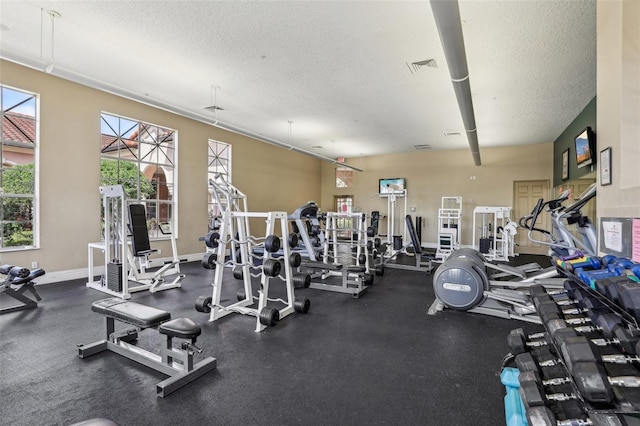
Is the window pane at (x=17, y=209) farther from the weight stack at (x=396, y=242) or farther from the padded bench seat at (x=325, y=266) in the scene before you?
the weight stack at (x=396, y=242)

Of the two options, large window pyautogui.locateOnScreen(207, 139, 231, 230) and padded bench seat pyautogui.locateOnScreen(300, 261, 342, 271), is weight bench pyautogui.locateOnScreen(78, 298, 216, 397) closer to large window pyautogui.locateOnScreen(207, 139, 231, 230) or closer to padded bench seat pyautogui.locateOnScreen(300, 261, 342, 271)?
padded bench seat pyautogui.locateOnScreen(300, 261, 342, 271)

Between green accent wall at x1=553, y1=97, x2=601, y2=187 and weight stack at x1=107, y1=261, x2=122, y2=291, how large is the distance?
751 cm

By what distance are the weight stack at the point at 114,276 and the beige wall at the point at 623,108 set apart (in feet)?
16.9

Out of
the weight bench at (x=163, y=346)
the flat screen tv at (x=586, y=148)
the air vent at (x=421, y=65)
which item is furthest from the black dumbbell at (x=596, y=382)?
the flat screen tv at (x=586, y=148)

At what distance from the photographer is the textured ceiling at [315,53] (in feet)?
10.3

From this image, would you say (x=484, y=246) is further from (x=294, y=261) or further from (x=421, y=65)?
(x=294, y=261)

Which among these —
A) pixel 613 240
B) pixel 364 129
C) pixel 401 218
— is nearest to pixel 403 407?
pixel 613 240

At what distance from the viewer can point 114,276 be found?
13.8 ft

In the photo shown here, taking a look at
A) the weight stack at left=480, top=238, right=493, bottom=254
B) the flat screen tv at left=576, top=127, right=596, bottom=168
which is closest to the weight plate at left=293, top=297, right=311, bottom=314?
the flat screen tv at left=576, top=127, right=596, bottom=168

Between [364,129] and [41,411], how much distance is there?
7.26 m

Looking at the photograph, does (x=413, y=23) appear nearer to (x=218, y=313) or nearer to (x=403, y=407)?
(x=403, y=407)

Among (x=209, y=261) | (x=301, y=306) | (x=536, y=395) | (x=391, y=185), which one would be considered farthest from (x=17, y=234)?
(x=391, y=185)

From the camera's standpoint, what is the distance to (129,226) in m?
4.66

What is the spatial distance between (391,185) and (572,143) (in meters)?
5.16
